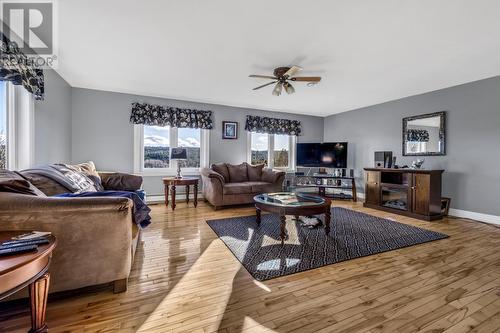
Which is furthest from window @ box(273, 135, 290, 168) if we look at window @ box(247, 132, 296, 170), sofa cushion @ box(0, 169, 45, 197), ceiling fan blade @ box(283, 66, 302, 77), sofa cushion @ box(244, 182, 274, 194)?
sofa cushion @ box(0, 169, 45, 197)

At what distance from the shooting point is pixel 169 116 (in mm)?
4805

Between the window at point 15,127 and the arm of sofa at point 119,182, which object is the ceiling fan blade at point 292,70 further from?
the window at point 15,127

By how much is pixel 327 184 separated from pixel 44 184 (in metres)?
5.22

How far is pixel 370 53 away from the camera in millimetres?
2764

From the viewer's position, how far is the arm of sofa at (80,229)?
1.36 metres

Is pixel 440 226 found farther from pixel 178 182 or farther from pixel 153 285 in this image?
pixel 178 182

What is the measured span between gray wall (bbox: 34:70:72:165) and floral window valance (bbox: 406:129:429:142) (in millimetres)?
6244

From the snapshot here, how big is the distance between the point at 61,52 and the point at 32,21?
25.4 inches

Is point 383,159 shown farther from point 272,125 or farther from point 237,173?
point 237,173

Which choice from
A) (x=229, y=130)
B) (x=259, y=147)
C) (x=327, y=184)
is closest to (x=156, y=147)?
(x=229, y=130)

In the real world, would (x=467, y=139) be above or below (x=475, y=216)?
above

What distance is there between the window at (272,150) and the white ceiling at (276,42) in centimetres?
190

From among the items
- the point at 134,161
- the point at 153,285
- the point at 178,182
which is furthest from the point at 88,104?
the point at 153,285

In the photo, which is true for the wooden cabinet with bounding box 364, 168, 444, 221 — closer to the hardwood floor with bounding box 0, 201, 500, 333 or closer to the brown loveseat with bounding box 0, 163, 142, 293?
the hardwood floor with bounding box 0, 201, 500, 333
